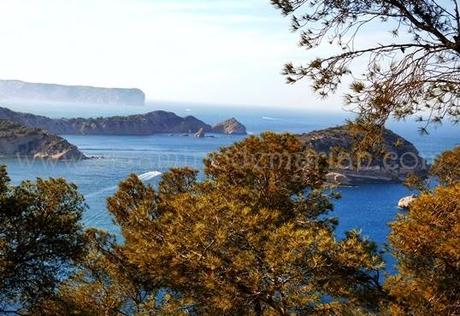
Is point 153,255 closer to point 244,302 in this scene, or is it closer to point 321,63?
point 244,302

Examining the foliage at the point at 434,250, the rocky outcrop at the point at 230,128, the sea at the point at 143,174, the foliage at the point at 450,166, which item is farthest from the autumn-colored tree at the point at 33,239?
the rocky outcrop at the point at 230,128

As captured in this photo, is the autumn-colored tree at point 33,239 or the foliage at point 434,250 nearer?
the foliage at point 434,250

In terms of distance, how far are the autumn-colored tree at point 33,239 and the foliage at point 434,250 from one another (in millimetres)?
6977

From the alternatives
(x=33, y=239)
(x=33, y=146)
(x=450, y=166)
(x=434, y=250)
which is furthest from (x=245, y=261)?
(x=33, y=146)

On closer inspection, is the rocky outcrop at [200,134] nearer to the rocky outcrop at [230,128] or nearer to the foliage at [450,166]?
the rocky outcrop at [230,128]

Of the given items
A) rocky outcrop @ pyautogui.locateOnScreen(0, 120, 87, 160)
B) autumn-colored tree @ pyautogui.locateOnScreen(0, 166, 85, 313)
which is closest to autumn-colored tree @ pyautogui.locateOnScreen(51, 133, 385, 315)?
autumn-colored tree @ pyautogui.locateOnScreen(0, 166, 85, 313)

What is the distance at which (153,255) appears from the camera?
352 inches

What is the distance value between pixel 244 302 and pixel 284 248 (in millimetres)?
1248

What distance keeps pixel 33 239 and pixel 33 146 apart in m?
90.6

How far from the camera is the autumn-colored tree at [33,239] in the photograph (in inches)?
401

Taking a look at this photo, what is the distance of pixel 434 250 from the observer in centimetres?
775

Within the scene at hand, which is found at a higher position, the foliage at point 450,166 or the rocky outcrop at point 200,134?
the foliage at point 450,166

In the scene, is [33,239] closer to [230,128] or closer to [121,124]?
[121,124]

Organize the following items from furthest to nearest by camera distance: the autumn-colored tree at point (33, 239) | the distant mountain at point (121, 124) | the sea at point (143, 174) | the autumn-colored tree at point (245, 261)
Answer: the distant mountain at point (121, 124) < the sea at point (143, 174) < the autumn-colored tree at point (33, 239) < the autumn-colored tree at point (245, 261)
